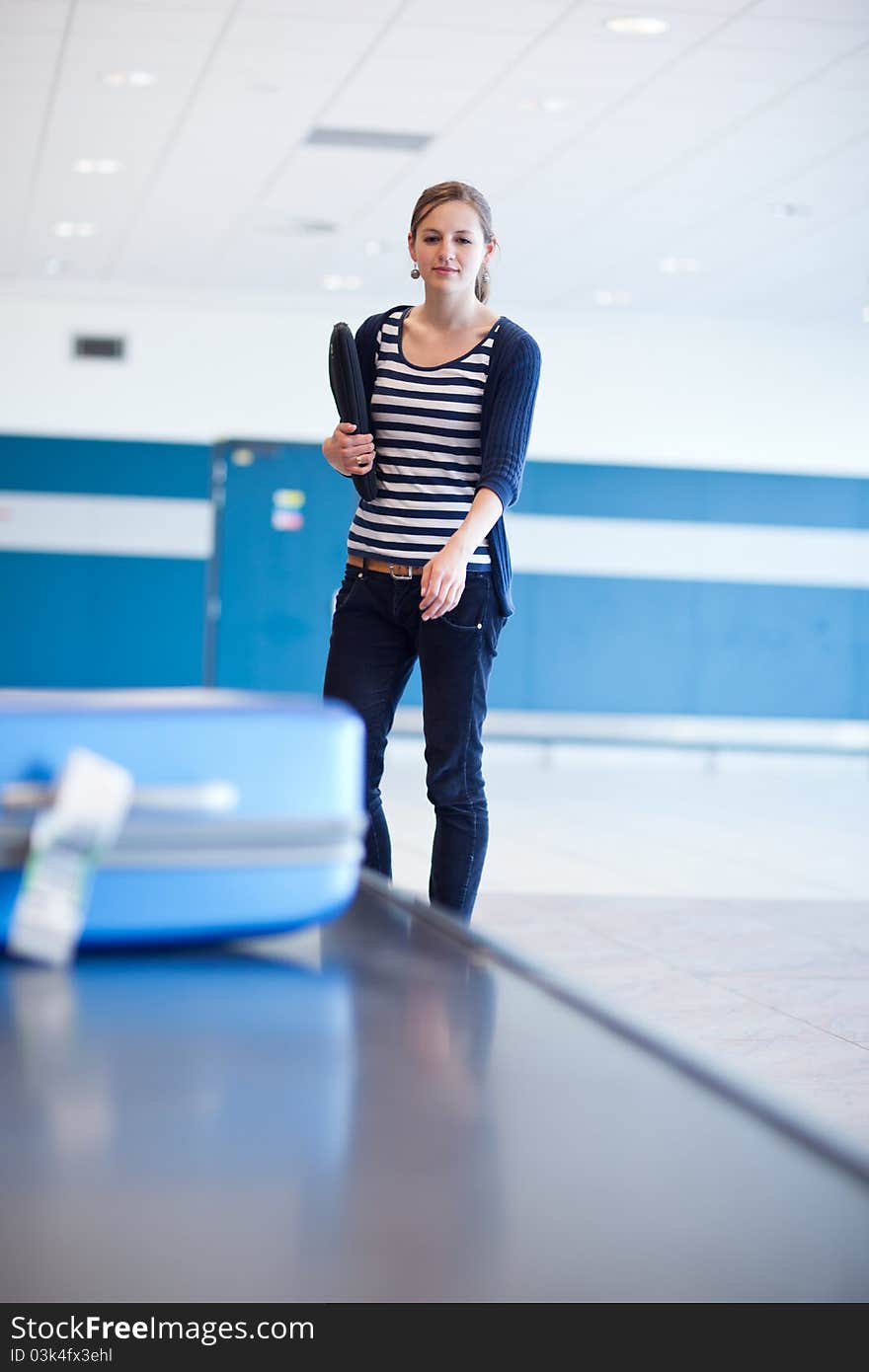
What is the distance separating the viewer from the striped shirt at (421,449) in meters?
2.52

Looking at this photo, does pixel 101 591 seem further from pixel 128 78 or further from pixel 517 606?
pixel 128 78

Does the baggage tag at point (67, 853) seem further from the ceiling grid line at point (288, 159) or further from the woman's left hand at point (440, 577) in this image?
the ceiling grid line at point (288, 159)

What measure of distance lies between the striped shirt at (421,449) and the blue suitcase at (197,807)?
1732 millimetres

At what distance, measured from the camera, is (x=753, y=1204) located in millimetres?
543

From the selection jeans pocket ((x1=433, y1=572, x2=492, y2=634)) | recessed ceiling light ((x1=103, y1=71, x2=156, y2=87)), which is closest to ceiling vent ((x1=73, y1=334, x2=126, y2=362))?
recessed ceiling light ((x1=103, y1=71, x2=156, y2=87))

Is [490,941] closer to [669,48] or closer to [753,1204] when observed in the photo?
[753,1204]

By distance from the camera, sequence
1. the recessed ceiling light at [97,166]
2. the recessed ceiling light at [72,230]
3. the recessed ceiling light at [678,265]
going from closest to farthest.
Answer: the recessed ceiling light at [97,166], the recessed ceiling light at [72,230], the recessed ceiling light at [678,265]

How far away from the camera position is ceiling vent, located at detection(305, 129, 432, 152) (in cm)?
794

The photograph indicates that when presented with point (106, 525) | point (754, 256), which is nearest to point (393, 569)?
point (754, 256)

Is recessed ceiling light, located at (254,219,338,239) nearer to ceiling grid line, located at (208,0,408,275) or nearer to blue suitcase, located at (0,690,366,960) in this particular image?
ceiling grid line, located at (208,0,408,275)

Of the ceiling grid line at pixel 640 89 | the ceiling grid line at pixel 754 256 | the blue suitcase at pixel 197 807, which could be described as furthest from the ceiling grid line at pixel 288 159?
the blue suitcase at pixel 197 807

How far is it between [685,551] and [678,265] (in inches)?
98.8

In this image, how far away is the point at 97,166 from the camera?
864cm
